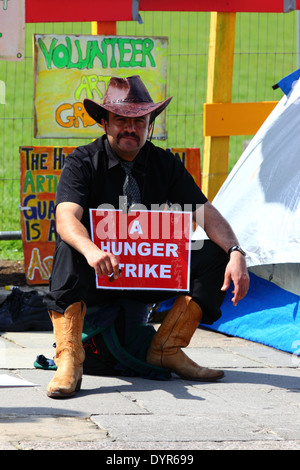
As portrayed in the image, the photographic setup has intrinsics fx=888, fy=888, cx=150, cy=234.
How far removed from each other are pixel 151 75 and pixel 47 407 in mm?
3524

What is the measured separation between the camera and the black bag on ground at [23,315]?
5492 mm

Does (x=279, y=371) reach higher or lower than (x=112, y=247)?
lower

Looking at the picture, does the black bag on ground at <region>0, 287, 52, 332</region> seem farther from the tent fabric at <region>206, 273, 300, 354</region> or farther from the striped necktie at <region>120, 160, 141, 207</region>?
the striped necktie at <region>120, 160, 141, 207</region>

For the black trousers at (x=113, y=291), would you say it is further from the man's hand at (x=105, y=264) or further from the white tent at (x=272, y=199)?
the white tent at (x=272, y=199)

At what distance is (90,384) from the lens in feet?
13.9

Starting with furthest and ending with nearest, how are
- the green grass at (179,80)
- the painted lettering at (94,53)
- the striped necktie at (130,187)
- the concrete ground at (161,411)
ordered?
the green grass at (179,80) < the painted lettering at (94,53) < the striped necktie at (130,187) < the concrete ground at (161,411)

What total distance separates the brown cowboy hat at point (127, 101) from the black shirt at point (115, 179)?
0.20m

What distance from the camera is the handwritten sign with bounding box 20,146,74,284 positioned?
6660 mm

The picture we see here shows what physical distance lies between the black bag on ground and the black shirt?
1.39m

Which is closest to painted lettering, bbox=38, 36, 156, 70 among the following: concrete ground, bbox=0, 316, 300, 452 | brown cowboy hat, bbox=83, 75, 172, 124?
brown cowboy hat, bbox=83, 75, 172, 124

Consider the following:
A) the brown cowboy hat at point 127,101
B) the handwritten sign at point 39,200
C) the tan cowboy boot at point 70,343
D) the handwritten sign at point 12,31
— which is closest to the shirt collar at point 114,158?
the brown cowboy hat at point 127,101

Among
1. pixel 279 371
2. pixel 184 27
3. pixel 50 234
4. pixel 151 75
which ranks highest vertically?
pixel 184 27
